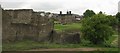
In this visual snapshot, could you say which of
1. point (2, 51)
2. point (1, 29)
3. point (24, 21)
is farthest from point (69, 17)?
point (2, 51)

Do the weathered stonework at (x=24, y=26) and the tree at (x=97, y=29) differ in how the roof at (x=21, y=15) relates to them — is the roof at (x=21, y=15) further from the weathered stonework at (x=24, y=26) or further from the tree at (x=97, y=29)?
the tree at (x=97, y=29)

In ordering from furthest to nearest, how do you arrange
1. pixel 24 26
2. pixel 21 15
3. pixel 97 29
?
pixel 21 15 < pixel 97 29 < pixel 24 26

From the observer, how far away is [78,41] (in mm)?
54469

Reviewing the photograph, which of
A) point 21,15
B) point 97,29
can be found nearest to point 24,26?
point 21,15

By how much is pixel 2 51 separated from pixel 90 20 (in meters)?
19.7

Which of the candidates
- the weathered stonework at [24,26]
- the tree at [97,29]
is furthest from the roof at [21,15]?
the tree at [97,29]

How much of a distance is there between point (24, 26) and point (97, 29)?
10.6 m

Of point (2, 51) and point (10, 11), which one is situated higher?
point (10, 11)

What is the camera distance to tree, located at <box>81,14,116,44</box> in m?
52.5

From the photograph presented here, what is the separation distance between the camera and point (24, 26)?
5241 cm

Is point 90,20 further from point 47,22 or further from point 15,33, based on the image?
point 15,33

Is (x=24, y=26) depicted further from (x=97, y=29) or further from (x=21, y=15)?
(x=97, y=29)

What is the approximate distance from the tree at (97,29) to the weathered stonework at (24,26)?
558 centimetres

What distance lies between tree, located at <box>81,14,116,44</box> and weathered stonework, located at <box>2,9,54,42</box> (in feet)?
18.3
